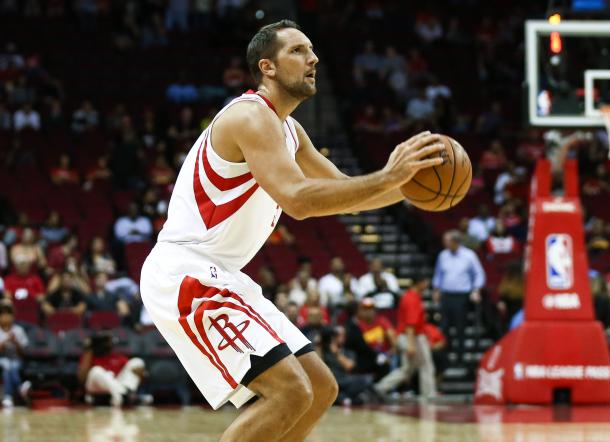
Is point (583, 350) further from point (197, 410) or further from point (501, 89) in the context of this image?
point (501, 89)

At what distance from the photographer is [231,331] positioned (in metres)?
4.22

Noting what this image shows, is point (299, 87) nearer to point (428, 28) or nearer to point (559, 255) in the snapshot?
point (559, 255)

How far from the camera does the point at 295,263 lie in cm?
1526

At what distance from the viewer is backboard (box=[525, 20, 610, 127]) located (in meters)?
Answer: 11.0

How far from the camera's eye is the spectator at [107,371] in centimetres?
1211

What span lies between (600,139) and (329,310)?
22.2 ft

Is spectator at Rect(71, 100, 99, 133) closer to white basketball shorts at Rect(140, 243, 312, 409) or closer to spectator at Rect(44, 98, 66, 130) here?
spectator at Rect(44, 98, 66, 130)

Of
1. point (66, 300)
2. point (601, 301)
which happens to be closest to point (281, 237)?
point (66, 300)

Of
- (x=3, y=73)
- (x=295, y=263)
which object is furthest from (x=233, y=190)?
(x=3, y=73)

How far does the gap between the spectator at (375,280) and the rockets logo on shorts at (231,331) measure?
9.99m

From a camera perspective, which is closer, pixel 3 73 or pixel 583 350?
pixel 583 350

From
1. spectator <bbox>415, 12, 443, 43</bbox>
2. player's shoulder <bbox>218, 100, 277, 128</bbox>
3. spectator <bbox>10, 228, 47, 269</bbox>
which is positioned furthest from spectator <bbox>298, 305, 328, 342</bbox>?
spectator <bbox>415, 12, 443, 43</bbox>

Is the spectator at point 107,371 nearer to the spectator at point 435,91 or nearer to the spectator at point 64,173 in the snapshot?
the spectator at point 64,173

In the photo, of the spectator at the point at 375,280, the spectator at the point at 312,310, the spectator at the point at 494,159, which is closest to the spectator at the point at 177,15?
the spectator at the point at 494,159
